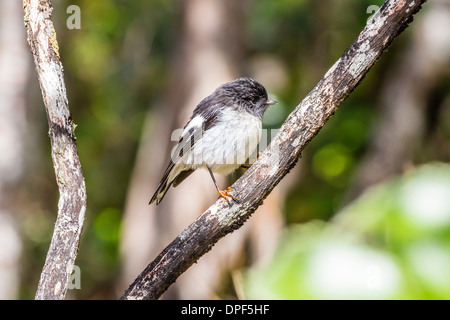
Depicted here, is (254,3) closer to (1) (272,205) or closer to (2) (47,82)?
(1) (272,205)

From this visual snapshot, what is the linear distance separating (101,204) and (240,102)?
799 centimetres

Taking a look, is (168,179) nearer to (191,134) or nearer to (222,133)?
(191,134)

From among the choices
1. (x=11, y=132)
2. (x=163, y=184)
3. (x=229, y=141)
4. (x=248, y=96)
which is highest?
(x=11, y=132)

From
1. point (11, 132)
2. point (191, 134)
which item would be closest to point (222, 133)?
point (191, 134)

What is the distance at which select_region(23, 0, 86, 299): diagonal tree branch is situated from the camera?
8.59 ft

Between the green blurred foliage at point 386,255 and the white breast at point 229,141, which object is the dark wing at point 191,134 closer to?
the white breast at point 229,141

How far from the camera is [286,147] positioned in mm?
2807

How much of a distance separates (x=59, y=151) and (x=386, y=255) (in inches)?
65.6

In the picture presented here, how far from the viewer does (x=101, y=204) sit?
11.4 m

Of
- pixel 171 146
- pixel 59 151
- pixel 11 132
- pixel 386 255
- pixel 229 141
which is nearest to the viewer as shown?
pixel 386 255

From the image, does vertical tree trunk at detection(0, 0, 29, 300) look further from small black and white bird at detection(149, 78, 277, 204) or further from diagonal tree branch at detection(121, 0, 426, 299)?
diagonal tree branch at detection(121, 0, 426, 299)

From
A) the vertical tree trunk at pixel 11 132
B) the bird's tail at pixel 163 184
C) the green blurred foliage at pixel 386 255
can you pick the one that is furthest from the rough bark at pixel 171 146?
the green blurred foliage at pixel 386 255

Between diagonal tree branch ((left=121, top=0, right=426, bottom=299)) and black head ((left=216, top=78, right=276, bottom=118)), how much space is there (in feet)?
3.72

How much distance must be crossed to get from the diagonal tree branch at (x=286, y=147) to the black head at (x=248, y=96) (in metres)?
1.13
